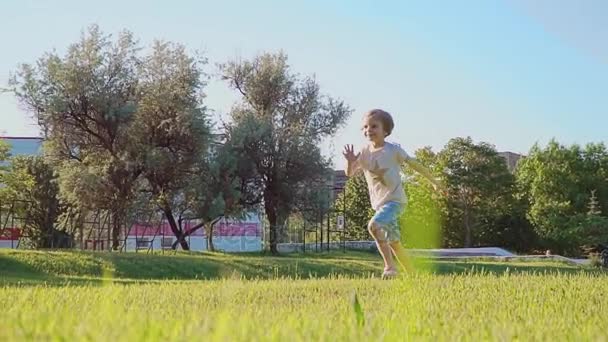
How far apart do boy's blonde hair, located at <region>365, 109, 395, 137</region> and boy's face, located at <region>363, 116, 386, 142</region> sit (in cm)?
2

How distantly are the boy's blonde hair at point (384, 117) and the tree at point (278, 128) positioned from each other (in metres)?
25.3

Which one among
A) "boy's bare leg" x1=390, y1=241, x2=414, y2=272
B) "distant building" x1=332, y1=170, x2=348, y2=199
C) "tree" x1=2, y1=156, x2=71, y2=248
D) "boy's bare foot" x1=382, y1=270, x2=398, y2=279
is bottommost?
"boy's bare foot" x1=382, y1=270, x2=398, y2=279

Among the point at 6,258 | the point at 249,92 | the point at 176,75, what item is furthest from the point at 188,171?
the point at 6,258

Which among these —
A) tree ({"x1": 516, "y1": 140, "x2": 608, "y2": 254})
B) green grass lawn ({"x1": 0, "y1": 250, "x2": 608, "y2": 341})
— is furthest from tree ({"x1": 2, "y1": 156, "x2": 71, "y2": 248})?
tree ({"x1": 516, "y1": 140, "x2": 608, "y2": 254})

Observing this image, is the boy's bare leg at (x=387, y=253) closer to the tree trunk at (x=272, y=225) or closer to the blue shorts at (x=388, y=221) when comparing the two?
the blue shorts at (x=388, y=221)

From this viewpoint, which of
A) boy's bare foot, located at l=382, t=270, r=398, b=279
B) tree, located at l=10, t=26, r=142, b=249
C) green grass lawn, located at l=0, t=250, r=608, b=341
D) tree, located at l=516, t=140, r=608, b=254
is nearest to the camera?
green grass lawn, located at l=0, t=250, r=608, b=341

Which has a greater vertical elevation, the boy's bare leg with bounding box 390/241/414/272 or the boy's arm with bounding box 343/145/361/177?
the boy's arm with bounding box 343/145/361/177

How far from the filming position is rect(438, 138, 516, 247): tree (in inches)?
2192

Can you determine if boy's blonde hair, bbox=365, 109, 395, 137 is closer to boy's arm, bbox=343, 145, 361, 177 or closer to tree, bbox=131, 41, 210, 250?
boy's arm, bbox=343, 145, 361, 177

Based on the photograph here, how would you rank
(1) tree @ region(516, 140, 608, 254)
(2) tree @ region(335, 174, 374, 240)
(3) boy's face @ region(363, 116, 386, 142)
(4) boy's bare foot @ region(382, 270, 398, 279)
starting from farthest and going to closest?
(2) tree @ region(335, 174, 374, 240), (1) tree @ region(516, 140, 608, 254), (3) boy's face @ region(363, 116, 386, 142), (4) boy's bare foot @ region(382, 270, 398, 279)

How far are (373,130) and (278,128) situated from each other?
27.1 metres

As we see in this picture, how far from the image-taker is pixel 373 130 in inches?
329

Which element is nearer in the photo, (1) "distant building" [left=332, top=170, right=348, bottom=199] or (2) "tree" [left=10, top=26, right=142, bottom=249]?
(2) "tree" [left=10, top=26, right=142, bottom=249]

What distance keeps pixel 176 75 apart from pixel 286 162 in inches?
236
